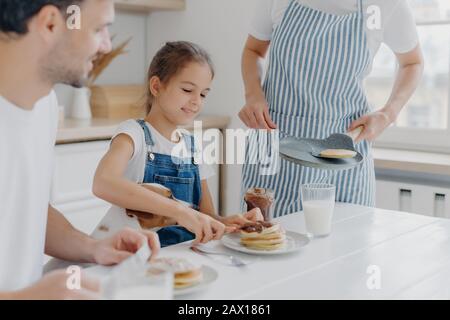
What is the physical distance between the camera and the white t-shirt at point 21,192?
103 cm

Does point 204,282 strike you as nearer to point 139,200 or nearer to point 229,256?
point 229,256

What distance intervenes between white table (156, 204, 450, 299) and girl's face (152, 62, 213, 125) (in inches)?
15.1

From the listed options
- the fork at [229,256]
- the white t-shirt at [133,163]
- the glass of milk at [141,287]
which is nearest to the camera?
the glass of milk at [141,287]

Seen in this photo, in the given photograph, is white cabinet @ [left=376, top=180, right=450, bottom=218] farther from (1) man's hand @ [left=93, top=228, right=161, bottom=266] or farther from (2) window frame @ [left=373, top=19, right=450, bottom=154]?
(1) man's hand @ [left=93, top=228, right=161, bottom=266]

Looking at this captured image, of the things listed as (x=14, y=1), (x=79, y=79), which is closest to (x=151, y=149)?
(x=79, y=79)

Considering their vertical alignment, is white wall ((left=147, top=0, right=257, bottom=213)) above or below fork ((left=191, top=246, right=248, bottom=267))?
above

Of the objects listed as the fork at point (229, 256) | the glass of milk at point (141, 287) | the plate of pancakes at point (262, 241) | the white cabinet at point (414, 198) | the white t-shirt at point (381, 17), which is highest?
the white t-shirt at point (381, 17)

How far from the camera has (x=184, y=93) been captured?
165 cm

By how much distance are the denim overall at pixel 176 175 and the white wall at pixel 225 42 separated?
1.37 metres

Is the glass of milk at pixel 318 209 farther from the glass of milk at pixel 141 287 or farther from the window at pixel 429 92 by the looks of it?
the window at pixel 429 92

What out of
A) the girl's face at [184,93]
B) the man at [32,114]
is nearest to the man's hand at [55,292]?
the man at [32,114]

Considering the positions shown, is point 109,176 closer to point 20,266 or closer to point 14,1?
point 20,266

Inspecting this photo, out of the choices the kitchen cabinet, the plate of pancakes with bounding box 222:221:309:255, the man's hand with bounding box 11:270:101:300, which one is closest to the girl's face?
the plate of pancakes with bounding box 222:221:309:255

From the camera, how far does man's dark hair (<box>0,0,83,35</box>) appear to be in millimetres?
965
